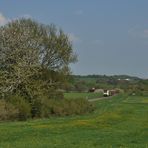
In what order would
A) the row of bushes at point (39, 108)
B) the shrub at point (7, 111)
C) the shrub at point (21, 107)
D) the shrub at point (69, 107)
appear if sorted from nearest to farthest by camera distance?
the shrub at point (7, 111), the row of bushes at point (39, 108), the shrub at point (21, 107), the shrub at point (69, 107)

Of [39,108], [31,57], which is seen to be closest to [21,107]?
[39,108]

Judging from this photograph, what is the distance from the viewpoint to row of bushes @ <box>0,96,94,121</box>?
163 ft

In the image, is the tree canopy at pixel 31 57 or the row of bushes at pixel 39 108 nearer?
the row of bushes at pixel 39 108

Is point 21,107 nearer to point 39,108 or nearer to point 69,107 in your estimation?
point 39,108

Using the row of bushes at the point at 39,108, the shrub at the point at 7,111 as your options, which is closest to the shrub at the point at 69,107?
the row of bushes at the point at 39,108

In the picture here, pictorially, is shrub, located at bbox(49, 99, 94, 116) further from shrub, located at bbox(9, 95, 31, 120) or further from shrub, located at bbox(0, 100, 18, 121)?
shrub, located at bbox(0, 100, 18, 121)

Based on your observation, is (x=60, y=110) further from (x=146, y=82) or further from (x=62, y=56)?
(x=146, y=82)

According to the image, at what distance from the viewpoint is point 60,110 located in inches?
2403

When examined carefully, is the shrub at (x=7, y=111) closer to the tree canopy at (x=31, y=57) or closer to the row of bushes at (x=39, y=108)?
the row of bushes at (x=39, y=108)

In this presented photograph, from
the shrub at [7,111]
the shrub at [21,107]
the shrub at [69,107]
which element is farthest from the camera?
the shrub at [69,107]

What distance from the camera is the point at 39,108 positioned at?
187 feet

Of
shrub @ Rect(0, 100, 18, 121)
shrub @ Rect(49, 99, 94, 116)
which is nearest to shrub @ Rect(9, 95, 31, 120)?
shrub @ Rect(0, 100, 18, 121)

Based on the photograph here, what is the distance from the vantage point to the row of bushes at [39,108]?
49781mm

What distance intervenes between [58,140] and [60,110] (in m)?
35.7
